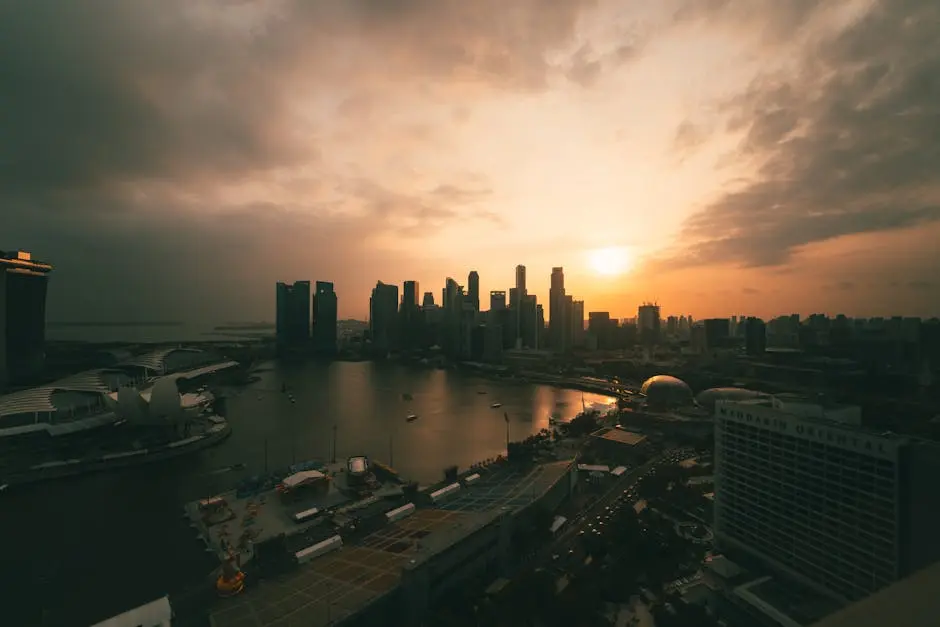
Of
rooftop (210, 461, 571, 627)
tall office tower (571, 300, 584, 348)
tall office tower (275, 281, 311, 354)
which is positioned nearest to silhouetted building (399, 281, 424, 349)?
tall office tower (275, 281, 311, 354)

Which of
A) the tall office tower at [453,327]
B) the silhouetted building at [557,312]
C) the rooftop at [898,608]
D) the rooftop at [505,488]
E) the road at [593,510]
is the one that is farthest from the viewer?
the silhouetted building at [557,312]

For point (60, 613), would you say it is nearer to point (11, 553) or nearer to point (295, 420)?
point (11, 553)

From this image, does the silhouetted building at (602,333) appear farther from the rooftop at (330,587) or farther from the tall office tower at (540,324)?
the rooftop at (330,587)

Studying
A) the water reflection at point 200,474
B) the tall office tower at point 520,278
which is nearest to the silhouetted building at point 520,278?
the tall office tower at point 520,278

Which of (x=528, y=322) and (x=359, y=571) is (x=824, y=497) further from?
(x=528, y=322)

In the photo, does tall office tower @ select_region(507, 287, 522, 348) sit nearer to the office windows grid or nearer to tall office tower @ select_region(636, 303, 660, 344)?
tall office tower @ select_region(636, 303, 660, 344)

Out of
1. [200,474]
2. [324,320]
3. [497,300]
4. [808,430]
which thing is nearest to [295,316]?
[324,320]

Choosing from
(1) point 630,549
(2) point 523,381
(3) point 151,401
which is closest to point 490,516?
(1) point 630,549
